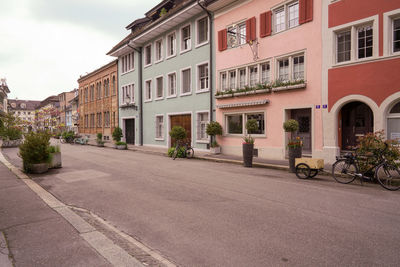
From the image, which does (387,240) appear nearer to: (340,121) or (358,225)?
(358,225)

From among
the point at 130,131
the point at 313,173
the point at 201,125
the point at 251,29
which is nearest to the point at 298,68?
the point at 251,29

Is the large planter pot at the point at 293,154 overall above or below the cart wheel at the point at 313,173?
above

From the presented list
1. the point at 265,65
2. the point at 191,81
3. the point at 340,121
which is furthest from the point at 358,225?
the point at 191,81

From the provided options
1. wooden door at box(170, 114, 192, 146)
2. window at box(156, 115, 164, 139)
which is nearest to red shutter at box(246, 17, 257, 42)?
wooden door at box(170, 114, 192, 146)

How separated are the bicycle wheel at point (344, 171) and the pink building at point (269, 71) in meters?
3.40

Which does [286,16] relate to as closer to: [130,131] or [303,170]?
[303,170]

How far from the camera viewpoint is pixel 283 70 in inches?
543

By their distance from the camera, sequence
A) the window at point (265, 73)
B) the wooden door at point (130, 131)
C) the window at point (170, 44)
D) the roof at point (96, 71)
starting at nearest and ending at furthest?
the window at point (265, 73) < the window at point (170, 44) < the wooden door at point (130, 131) < the roof at point (96, 71)

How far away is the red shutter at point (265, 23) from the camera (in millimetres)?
14109

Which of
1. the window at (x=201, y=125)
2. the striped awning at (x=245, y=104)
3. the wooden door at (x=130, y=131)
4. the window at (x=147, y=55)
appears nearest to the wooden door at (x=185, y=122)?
the window at (x=201, y=125)

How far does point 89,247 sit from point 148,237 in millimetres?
820

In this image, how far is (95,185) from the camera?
26.1 ft

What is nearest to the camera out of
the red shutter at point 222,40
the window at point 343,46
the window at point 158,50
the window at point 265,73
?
the window at point 343,46

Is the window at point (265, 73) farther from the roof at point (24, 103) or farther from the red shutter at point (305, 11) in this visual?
the roof at point (24, 103)
